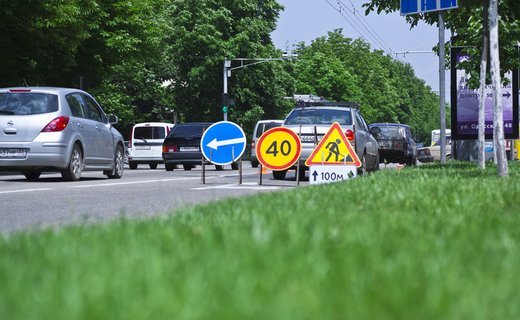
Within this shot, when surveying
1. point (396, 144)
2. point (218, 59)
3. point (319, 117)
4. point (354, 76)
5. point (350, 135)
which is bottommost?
point (350, 135)

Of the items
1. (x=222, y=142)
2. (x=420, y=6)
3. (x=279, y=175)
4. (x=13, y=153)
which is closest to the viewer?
(x=222, y=142)

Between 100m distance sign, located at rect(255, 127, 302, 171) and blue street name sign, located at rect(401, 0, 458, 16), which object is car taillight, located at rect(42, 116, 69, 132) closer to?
100m distance sign, located at rect(255, 127, 302, 171)

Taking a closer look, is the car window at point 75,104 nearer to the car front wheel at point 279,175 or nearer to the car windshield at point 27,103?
the car windshield at point 27,103

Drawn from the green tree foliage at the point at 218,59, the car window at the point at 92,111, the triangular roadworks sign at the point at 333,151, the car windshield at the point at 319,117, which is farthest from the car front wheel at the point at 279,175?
the green tree foliage at the point at 218,59

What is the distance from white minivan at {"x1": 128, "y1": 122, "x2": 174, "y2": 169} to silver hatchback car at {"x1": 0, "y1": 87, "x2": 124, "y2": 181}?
21.7m

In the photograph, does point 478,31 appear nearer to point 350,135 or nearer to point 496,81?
point 350,135

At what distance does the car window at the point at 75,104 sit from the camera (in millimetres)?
17269

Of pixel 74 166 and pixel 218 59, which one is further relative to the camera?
pixel 218 59

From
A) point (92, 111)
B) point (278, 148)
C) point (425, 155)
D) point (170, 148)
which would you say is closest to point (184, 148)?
point (170, 148)

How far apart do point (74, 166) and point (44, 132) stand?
96cm

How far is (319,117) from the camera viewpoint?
19219 millimetres

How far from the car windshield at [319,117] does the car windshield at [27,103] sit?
4856 millimetres

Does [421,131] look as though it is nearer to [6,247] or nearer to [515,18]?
[515,18]

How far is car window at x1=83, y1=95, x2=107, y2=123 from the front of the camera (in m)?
18.1
